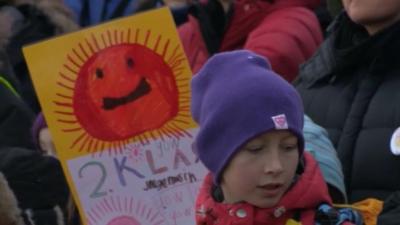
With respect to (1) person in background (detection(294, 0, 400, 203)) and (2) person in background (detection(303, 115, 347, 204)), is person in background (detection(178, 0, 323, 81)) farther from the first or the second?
(2) person in background (detection(303, 115, 347, 204))

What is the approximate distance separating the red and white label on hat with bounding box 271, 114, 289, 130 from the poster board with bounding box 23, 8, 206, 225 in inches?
34.1

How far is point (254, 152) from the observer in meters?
3.17

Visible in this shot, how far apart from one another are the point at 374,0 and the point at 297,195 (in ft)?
2.97

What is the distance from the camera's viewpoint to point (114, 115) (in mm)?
4008

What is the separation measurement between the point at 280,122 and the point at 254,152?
0.33ft

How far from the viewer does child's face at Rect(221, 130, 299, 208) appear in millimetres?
3137

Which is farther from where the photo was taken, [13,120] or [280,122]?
[13,120]

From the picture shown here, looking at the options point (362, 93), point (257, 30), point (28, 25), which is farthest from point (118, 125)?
point (28, 25)

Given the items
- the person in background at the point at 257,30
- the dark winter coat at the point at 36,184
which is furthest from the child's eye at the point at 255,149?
the person in background at the point at 257,30

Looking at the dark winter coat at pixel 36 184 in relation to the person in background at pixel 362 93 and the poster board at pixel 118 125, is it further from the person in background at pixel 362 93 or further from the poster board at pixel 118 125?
the person in background at pixel 362 93

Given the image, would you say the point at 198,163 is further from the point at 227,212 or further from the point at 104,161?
the point at 227,212

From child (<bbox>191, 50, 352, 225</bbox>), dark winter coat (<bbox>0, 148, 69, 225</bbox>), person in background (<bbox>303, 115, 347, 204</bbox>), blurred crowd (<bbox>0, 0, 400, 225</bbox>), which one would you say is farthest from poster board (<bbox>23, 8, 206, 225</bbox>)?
child (<bbox>191, 50, 352, 225</bbox>)

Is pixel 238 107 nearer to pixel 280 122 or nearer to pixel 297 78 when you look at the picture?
pixel 280 122

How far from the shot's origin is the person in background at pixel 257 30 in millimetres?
5121
